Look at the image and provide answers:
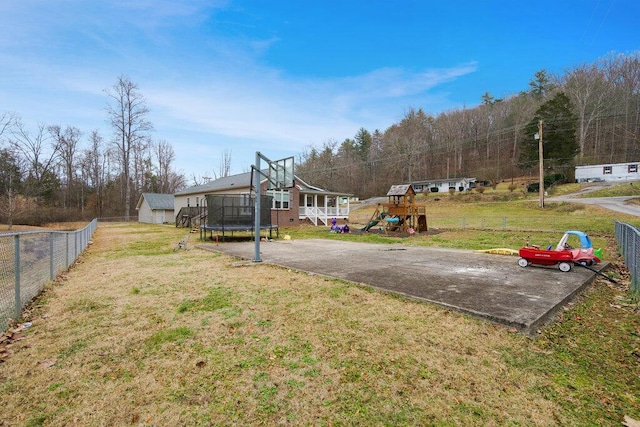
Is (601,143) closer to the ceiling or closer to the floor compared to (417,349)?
closer to the ceiling

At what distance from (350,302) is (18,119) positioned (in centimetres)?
4196

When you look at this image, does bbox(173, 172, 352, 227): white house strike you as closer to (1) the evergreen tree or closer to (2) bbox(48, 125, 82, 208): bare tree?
(2) bbox(48, 125, 82, 208): bare tree

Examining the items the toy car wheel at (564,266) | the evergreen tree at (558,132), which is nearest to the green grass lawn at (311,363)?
the toy car wheel at (564,266)

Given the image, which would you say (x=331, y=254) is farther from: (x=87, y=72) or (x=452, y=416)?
(x=87, y=72)

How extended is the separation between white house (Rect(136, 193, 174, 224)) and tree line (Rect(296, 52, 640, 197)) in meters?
23.5

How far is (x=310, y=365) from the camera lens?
9.43 ft

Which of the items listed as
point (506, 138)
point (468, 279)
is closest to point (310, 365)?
point (468, 279)

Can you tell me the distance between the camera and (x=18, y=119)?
30.2m

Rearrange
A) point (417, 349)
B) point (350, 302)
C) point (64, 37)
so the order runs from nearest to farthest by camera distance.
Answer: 1. point (417, 349)
2. point (350, 302)
3. point (64, 37)

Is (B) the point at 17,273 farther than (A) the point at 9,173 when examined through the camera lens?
No

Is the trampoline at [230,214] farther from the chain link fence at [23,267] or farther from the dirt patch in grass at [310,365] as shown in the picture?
the dirt patch in grass at [310,365]

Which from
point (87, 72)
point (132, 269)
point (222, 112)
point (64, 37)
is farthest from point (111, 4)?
point (222, 112)

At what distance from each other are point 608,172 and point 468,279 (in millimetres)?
48965

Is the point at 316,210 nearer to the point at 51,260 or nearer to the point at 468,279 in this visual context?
the point at 468,279
